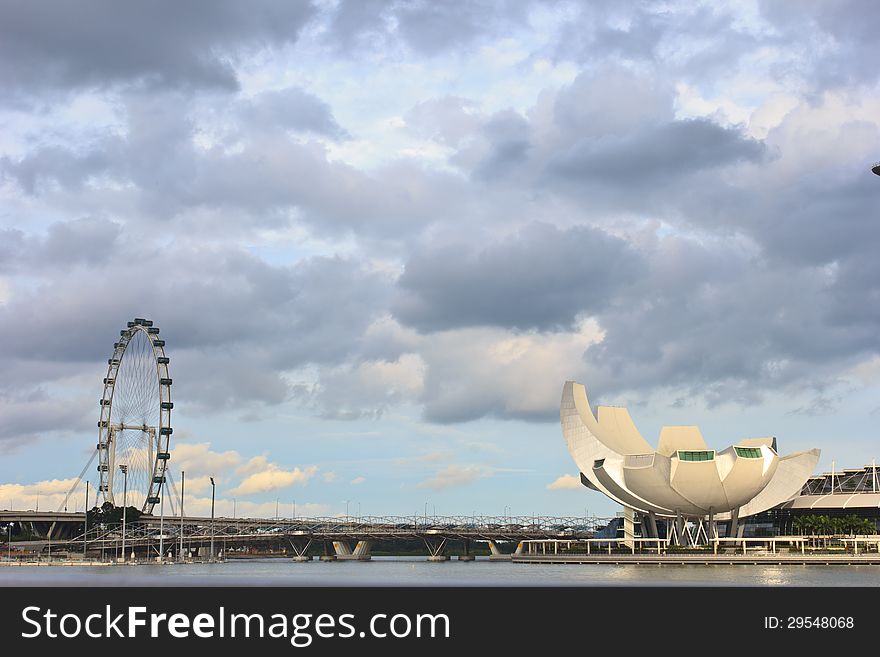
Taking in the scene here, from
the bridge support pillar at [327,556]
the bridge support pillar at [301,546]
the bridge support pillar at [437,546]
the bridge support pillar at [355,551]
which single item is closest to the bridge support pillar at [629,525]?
the bridge support pillar at [437,546]

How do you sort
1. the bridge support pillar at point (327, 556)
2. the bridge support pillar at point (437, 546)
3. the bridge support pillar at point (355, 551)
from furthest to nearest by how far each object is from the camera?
1. the bridge support pillar at point (327, 556)
2. the bridge support pillar at point (355, 551)
3. the bridge support pillar at point (437, 546)

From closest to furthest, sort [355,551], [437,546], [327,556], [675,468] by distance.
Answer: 1. [675,468]
2. [437,546]
3. [355,551]
4. [327,556]

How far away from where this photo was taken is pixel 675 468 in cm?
10325

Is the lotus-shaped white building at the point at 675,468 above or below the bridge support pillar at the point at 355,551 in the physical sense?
above

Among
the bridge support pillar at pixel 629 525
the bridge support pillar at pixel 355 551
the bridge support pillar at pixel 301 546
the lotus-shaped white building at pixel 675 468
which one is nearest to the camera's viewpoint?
the lotus-shaped white building at pixel 675 468

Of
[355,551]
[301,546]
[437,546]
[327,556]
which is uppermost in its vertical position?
[301,546]

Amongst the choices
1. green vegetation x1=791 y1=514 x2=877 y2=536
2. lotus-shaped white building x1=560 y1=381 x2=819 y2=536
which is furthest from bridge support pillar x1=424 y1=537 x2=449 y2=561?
green vegetation x1=791 y1=514 x2=877 y2=536

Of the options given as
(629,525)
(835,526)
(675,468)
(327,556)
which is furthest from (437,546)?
(675,468)

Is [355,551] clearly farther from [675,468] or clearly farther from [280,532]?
[675,468]

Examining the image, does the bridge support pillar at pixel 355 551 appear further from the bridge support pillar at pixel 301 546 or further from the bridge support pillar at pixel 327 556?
the bridge support pillar at pixel 301 546

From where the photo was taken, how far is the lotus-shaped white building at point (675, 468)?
103188 mm

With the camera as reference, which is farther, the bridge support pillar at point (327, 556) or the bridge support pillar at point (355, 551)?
the bridge support pillar at point (327, 556)
